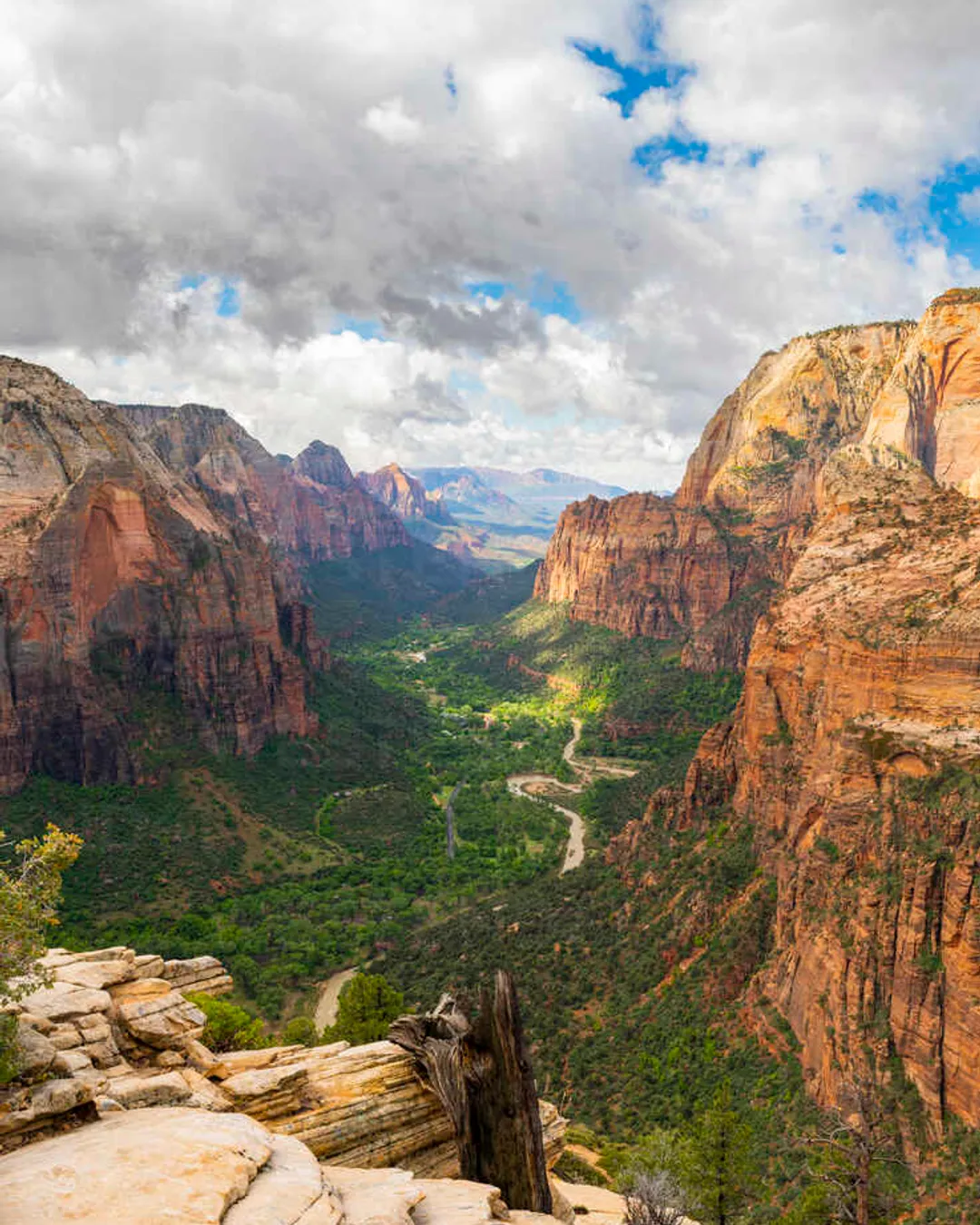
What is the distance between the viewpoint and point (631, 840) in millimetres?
68250

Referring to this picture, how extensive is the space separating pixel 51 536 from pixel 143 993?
71759 mm

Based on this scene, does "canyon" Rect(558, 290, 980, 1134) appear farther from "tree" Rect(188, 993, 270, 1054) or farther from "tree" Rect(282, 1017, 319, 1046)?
"tree" Rect(188, 993, 270, 1054)

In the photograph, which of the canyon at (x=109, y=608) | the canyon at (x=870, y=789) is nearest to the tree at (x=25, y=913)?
the canyon at (x=870, y=789)

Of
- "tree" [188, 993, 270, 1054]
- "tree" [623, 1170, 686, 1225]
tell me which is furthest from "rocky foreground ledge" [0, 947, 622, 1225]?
"tree" [188, 993, 270, 1054]

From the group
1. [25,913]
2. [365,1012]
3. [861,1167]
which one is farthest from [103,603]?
[861,1167]

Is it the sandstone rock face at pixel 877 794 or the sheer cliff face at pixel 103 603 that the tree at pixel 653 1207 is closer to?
the sandstone rock face at pixel 877 794

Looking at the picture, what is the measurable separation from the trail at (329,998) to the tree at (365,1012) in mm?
17141

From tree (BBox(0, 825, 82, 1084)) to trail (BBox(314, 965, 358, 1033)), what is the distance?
149ft

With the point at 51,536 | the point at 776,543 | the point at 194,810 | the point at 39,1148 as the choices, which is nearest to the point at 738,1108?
the point at 39,1148

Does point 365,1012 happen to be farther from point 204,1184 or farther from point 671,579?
point 671,579

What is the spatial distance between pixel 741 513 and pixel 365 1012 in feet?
482

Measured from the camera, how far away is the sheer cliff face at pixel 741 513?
142375mm

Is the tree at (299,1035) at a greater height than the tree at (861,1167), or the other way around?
the tree at (861,1167)

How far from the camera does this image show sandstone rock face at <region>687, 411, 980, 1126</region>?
109 ft
